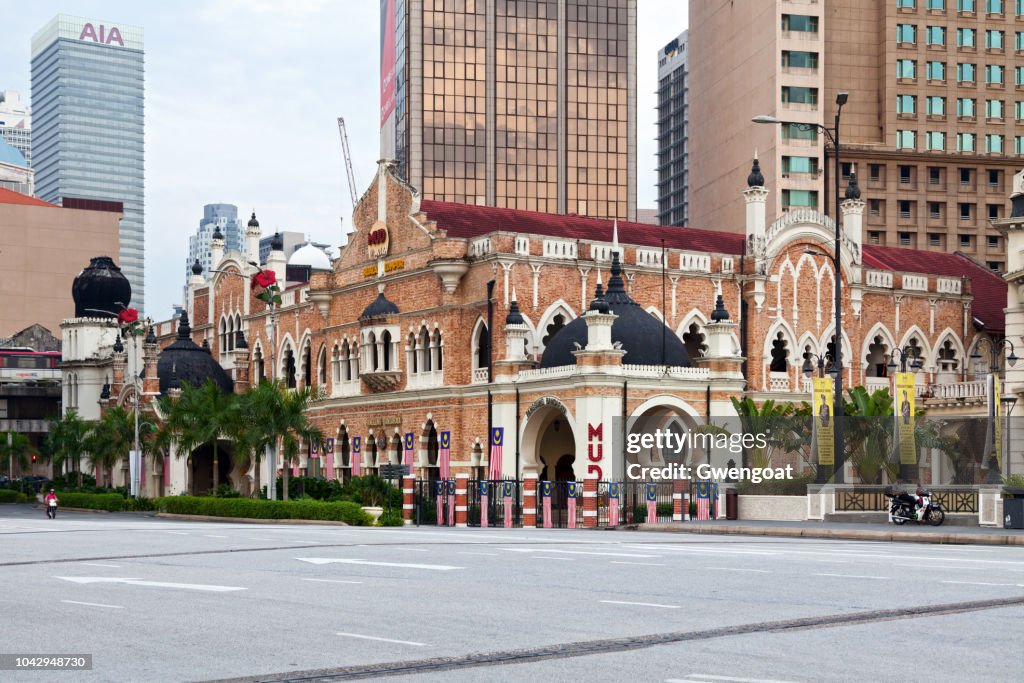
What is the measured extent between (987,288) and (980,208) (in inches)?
1322

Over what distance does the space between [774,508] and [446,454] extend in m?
21.7

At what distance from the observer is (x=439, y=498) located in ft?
150

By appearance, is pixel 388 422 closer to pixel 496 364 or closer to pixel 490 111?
pixel 496 364

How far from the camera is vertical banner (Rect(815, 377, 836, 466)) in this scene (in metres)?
39.4

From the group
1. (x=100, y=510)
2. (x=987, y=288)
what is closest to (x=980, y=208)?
(x=987, y=288)

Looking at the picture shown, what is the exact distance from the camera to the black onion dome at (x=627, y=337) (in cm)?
5303

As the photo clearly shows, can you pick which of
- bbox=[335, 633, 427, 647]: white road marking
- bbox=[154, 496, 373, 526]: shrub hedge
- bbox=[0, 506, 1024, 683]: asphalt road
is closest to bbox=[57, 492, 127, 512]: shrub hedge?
bbox=[154, 496, 373, 526]: shrub hedge

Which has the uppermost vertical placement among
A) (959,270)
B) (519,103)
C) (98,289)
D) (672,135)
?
(672,135)

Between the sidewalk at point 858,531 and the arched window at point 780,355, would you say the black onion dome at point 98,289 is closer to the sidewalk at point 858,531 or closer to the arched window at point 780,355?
the arched window at point 780,355

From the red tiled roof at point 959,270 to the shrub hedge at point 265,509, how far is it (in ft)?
107

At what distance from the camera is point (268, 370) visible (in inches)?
3009

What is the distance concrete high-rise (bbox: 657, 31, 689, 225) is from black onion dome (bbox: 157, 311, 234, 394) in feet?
370

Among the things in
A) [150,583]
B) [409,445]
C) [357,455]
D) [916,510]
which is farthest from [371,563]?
[357,455]

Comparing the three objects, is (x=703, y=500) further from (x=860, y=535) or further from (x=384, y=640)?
(x=384, y=640)
